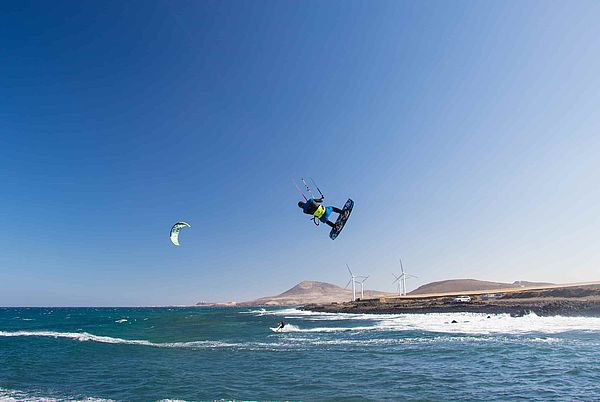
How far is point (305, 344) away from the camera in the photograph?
33.0 m

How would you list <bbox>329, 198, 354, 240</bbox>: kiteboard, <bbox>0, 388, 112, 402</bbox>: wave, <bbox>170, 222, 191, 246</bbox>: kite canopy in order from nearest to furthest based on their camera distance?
<bbox>0, 388, 112, 402</bbox>: wave, <bbox>329, 198, 354, 240</bbox>: kiteboard, <bbox>170, 222, 191, 246</bbox>: kite canopy

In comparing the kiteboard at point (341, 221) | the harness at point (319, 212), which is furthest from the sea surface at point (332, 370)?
the harness at point (319, 212)

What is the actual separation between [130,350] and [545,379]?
104 feet

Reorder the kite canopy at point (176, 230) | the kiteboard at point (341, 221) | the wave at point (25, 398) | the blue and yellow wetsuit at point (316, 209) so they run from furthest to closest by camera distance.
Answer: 1. the kite canopy at point (176, 230)
2. the kiteboard at point (341, 221)
3. the wave at point (25, 398)
4. the blue and yellow wetsuit at point (316, 209)

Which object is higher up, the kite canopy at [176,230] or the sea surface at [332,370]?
the kite canopy at [176,230]

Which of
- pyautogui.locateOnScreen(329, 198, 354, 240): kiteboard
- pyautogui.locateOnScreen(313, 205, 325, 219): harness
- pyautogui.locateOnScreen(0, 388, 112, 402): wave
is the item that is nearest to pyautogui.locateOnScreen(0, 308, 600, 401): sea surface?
pyautogui.locateOnScreen(0, 388, 112, 402): wave

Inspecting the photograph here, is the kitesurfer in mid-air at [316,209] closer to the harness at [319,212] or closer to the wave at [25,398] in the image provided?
the harness at [319,212]

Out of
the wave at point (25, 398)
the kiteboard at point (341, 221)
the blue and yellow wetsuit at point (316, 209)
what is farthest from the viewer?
the kiteboard at point (341, 221)

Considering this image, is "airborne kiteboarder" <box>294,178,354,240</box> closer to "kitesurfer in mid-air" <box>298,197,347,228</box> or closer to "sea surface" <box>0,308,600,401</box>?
"kitesurfer in mid-air" <box>298,197,347,228</box>

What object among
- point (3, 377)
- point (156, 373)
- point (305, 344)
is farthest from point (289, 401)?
point (3, 377)

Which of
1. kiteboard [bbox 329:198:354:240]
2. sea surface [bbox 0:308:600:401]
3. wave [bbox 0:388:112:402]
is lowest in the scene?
wave [bbox 0:388:112:402]

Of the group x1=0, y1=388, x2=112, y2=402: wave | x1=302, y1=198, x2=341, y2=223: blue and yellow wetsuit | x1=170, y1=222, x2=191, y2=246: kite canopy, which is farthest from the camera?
x1=170, y1=222, x2=191, y2=246: kite canopy

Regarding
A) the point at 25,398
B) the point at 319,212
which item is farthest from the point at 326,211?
the point at 25,398

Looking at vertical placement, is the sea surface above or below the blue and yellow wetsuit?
below
